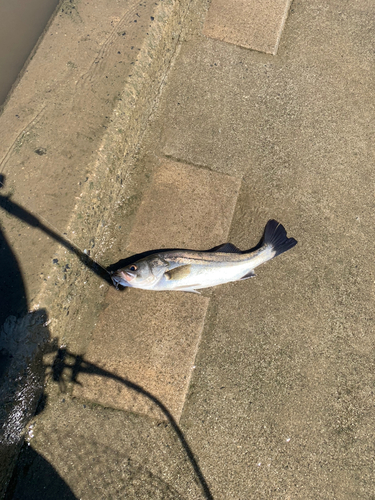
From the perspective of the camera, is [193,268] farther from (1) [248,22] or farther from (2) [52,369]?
(1) [248,22]

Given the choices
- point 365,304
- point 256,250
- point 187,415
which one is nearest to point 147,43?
point 256,250

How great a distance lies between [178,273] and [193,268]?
17 centimetres

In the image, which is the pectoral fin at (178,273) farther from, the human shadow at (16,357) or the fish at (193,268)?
the human shadow at (16,357)

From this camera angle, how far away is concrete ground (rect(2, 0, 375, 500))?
3359 millimetres

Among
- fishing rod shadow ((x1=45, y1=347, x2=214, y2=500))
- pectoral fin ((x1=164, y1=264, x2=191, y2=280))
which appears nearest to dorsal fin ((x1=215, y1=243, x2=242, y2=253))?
pectoral fin ((x1=164, y1=264, x2=191, y2=280))

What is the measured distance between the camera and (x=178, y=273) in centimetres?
343

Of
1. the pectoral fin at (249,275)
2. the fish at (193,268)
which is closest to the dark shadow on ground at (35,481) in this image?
the fish at (193,268)

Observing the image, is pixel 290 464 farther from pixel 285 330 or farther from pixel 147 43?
pixel 147 43

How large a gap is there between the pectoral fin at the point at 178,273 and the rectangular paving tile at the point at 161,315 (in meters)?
0.36

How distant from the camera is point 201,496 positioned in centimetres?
333

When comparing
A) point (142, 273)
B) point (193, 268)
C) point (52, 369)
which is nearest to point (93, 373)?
point (52, 369)

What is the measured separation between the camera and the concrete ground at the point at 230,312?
11.0 feet

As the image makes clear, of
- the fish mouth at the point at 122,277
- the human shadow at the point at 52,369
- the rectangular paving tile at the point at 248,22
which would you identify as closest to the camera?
the human shadow at the point at 52,369

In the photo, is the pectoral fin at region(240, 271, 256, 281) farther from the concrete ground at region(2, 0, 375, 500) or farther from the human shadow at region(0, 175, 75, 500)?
the human shadow at region(0, 175, 75, 500)
